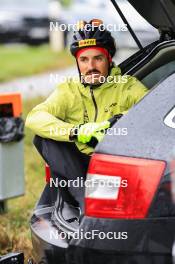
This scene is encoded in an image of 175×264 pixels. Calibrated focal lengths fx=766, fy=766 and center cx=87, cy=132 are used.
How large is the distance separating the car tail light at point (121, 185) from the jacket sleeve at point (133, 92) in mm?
1235

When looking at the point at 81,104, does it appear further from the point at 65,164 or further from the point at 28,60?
the point at 28,60

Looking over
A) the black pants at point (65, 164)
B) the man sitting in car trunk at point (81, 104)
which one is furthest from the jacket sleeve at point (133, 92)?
the black pants at point (65, 164)

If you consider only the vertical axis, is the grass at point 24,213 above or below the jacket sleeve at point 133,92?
below

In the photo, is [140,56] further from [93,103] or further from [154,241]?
[154,241]

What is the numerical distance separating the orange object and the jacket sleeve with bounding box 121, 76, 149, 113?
1.75 metres

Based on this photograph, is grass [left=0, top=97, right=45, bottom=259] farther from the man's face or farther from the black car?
the black car

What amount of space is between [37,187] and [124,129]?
4.11 metres

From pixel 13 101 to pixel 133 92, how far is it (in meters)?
1.92

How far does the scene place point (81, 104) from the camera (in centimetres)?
453

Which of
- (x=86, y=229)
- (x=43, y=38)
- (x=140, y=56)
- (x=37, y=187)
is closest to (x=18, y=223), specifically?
(x=37, y=187)

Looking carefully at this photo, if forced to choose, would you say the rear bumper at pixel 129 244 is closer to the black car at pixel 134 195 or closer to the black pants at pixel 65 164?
the black car at pixel 134 195

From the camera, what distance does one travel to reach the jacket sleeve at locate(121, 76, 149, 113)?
4.57 metres

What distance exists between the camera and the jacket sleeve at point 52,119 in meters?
4.08

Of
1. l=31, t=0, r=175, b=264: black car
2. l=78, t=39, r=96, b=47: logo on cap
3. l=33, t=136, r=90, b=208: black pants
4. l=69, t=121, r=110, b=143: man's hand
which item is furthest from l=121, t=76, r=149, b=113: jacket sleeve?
l=31, t=0, r=175, b=264: black car
